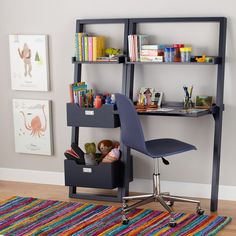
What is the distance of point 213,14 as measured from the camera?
447cm

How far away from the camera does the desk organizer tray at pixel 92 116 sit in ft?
14.9

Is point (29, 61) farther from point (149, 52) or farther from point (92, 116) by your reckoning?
point (149, 52)

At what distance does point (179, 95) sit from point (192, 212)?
896 millimetres

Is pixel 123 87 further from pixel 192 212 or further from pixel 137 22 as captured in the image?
pixel 192 212

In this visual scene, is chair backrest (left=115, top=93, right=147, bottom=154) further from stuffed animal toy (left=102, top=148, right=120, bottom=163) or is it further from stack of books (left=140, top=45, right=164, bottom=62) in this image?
stack of books (left=140, top=45, right=164, bottom=62)

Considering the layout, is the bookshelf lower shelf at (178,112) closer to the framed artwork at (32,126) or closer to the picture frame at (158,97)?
the picture frame at (158,97)

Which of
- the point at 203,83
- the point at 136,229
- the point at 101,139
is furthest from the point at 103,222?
the point at 203,83

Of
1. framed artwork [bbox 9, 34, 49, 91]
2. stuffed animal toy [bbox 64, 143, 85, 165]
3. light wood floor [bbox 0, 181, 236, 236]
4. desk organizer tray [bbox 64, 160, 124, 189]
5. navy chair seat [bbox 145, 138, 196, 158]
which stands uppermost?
framed artwork [bbox 9, 34, 49, 91]

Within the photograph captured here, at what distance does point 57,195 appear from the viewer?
16.0 ft

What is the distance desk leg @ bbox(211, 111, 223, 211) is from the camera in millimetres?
4406

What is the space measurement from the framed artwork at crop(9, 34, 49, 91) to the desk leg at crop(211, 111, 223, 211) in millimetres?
1498

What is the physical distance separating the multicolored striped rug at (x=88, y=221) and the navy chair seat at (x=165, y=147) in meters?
0.47

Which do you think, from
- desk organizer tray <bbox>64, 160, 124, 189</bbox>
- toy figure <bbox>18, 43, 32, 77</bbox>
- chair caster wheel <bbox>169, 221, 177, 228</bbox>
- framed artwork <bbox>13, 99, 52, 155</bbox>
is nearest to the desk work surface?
desk organizer tray <bbox>64, 160, 124, 189</bbox>

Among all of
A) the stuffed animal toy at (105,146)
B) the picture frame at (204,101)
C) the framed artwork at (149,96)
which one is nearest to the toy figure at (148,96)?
the framed artwork at (149,96)
